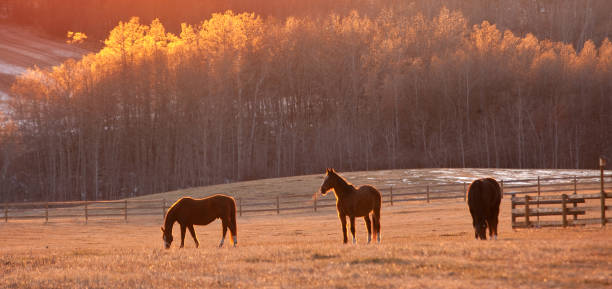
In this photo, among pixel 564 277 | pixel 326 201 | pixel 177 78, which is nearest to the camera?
pixel 564 277

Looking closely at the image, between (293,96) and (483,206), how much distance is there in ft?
157

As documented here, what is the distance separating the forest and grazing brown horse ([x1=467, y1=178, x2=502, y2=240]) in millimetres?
41519

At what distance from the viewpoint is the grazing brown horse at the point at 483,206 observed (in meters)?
15.1

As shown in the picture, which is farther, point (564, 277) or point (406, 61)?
point (406, 61)

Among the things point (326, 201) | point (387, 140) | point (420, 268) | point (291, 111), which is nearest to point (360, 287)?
point (420, 268)

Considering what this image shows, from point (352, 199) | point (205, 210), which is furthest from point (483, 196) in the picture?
point (205, 210)

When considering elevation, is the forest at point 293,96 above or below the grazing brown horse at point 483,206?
above

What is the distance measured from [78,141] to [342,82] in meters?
23.9

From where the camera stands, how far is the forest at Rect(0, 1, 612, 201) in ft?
188

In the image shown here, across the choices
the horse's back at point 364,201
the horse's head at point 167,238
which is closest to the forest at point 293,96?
the horse's head at point 167,238

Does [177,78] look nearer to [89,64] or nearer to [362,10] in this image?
[89,64]

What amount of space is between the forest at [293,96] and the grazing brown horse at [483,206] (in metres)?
41.5

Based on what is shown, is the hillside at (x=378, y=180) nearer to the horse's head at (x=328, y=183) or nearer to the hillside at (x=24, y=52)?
the horse's head at (x=328, y=183)

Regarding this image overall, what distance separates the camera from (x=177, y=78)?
56.7 metres
